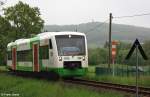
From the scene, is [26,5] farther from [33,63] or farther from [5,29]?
[33,63]

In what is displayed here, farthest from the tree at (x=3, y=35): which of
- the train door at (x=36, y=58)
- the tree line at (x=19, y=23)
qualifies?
the train door at (x=36, y=58)

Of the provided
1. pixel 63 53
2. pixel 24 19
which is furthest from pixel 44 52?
pixel 24 19

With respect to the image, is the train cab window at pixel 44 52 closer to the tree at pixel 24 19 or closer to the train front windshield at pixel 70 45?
the train front windshield at pixel 70 45

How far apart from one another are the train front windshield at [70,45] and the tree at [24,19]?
171ft

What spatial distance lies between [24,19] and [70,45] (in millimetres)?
54570

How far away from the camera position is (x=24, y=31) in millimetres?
87375

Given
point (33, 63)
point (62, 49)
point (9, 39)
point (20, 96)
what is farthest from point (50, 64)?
point (9, 39)

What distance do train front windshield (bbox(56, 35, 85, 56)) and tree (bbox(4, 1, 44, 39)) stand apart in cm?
5220

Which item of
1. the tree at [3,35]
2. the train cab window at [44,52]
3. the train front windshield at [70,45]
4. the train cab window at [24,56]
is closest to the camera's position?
the train front windshield at [70,45]

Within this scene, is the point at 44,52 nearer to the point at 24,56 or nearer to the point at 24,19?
the point at 24,56

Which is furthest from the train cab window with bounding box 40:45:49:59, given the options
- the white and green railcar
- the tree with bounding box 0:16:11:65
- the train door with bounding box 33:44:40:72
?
the tree with bounding box 0:16:11:65

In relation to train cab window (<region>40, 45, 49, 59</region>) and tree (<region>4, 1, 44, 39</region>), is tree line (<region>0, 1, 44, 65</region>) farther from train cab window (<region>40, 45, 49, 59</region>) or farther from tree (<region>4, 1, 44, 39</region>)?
train cab window (<region>40, 45, 49, 59</region>)

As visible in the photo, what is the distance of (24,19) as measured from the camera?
3469 inches

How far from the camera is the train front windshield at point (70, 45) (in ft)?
112
